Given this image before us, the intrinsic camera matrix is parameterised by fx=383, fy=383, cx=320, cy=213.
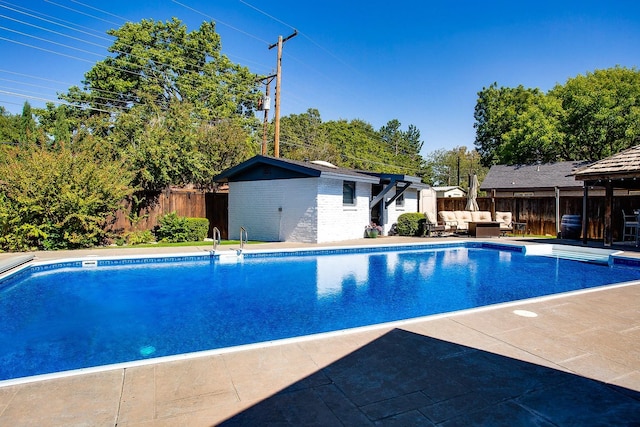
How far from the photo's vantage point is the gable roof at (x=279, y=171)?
13781mm

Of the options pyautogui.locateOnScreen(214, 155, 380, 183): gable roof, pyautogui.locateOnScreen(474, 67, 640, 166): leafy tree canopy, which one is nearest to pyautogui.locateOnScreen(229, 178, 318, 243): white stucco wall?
pyautogui.locateOnScreen(214, 155, 380, 183): gable roof

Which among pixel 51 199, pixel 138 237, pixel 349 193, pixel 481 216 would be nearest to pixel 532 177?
pixel 481 216

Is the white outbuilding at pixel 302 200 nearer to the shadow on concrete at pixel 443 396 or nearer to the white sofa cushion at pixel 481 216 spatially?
the white sofa cushion at pixel 481 216

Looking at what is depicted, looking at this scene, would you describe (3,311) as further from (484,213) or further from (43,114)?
(43,114)

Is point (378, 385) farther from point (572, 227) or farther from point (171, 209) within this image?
point (572, 227)

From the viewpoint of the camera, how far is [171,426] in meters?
2.46

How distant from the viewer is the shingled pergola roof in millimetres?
11852

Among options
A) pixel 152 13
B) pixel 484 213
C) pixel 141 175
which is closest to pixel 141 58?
pixel 152 13

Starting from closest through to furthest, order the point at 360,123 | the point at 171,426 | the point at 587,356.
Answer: the point at 171,426, the point at 587,356, the point at 360,123

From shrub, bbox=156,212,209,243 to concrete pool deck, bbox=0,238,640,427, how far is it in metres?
11.3

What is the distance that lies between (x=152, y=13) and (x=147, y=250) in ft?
61.3

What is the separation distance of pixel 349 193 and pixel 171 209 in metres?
7.14

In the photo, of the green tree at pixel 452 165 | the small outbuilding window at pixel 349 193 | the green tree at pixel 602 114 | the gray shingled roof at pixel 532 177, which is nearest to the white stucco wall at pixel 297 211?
the small outbuilding window at pixel 349 193

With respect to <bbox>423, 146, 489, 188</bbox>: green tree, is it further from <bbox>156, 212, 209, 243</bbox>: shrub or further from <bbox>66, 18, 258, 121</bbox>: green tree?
<bbox>156, 212, 209, 243</bbox>: shrub
